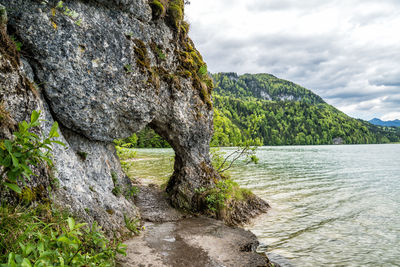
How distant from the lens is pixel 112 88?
27.8 ft

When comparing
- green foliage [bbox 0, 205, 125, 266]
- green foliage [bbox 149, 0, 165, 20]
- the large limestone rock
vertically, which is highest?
green foliage [bbox 149, 0, 165, 20]

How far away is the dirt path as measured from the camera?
22.4 feet

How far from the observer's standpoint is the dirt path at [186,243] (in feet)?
22.4

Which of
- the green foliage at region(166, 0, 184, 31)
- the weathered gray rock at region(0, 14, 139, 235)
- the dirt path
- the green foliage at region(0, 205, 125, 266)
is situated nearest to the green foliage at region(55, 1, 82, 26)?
the weathered gray rock at region(0, 14, 139, 235)

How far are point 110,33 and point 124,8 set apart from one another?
1.28 meters

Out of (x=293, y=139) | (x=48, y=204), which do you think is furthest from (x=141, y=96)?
(x=293, y=139)

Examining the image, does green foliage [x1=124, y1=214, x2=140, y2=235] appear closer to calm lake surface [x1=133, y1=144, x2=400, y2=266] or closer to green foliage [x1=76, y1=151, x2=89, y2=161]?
green foliage [x1=76, y1=151, x2=89, y2=161]

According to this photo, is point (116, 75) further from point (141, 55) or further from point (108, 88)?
point (141, 55)

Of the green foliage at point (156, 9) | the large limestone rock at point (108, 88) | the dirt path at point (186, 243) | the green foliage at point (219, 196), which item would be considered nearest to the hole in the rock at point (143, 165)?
the large limestone rock at point (108, 88)

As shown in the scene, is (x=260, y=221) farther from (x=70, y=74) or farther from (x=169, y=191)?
(x=70, y=74)

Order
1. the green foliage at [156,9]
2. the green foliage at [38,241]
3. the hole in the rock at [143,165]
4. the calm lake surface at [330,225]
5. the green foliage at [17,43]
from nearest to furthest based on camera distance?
1. the green foliage at [38,241]
2. the green foliage at [17,43]
3. the calm lake surface at [330,225]
4. the green foliage at [156,9]
5. the hole in the rock at [143,165]

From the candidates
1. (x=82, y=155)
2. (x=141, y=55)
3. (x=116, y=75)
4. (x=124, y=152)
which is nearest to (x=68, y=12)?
(x=116, y=75)

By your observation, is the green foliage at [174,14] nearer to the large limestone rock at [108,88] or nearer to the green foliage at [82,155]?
the large limestone rock at [108,88]

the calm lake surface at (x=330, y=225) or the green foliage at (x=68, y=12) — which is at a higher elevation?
the green foliage at (x=68, y=12)
